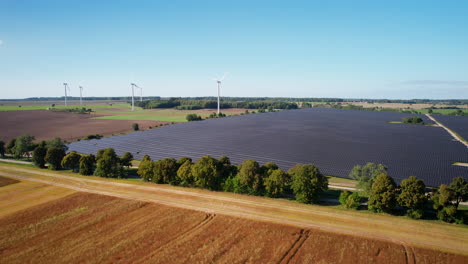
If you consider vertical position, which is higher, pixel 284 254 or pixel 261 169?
pixel 261 169

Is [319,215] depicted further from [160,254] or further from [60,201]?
[60,201]

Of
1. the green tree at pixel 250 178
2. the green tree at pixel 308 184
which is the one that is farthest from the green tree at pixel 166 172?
the green tree at pixel 308 184

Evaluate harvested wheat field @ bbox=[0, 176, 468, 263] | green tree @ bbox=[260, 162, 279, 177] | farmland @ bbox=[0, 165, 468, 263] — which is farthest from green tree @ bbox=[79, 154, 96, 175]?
green tree @ bbox=[260, 162, 279, 177]

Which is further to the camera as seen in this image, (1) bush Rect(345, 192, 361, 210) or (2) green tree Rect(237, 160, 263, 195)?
(2) green tree Rect(237, 160, 263, 195)

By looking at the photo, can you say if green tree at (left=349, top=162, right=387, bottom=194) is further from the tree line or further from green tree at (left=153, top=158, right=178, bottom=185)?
green tree at (left=153, top=158, right=178, bottom=185)

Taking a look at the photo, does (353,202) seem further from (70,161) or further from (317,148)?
(70,161)

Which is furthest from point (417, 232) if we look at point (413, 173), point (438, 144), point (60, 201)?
point (438, 144)
